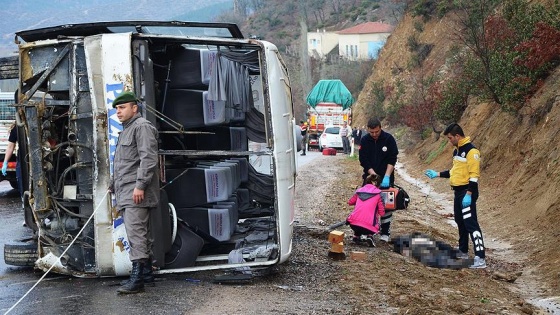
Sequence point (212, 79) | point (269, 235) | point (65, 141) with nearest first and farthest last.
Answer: point (65, 141)
point (212, 79)
point (269, 235)

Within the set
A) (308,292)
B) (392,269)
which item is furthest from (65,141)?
(392,269)

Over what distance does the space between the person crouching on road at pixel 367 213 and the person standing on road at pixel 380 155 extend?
0.53 meters

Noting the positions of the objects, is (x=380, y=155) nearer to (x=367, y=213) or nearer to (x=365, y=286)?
(x=367, y=213)

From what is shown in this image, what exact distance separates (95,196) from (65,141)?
29.8 inches

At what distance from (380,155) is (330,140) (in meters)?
35.9

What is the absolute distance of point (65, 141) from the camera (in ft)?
29.1

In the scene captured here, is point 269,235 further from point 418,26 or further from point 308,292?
point 418,26

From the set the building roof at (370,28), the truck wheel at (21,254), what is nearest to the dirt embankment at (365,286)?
the truck wheel at (21,254)

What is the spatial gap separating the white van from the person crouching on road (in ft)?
6.77

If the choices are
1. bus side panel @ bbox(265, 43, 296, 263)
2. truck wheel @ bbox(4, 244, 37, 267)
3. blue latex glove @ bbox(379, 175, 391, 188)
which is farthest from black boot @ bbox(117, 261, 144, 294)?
blue latex glove @ bbox(379, 175, 391, 188)

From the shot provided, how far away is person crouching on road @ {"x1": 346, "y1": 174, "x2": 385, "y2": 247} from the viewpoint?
1156 cm

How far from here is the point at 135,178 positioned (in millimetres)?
8180

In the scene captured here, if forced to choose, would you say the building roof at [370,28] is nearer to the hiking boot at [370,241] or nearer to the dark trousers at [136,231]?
the hiking boot at [370,241]

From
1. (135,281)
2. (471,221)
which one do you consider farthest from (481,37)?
(135,281)
